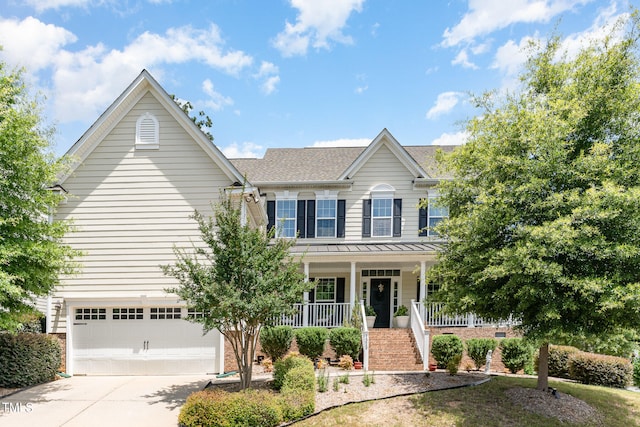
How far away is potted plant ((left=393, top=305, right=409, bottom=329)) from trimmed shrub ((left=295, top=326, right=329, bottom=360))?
3.92 meters

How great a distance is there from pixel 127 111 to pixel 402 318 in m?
12.3

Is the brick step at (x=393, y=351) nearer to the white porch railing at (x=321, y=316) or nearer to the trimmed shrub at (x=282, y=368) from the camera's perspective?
the white porch railing at (x=321, y=316)

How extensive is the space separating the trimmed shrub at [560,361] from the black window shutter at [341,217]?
350 inches

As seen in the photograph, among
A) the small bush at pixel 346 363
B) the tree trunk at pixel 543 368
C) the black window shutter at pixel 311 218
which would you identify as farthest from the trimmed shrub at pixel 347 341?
the black window shutter at pixel 311 218

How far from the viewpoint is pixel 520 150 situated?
8555mm

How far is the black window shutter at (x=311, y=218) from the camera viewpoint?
18031 millimetres

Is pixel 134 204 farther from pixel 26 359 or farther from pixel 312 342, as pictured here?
pixel 312 342

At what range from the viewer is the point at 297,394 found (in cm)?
850

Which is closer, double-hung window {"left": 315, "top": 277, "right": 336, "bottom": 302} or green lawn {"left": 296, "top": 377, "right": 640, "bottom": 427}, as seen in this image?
green lawn {"left": 296, "top": 377, "right": 640, "bottom": 427}

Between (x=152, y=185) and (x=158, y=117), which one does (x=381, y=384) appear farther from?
(x=158, y=117)

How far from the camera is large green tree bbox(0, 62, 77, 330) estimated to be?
28.9ft

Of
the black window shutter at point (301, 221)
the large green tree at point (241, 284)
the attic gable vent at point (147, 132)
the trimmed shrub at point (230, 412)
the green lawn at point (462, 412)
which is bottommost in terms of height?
the green lawn at point (462, 412)

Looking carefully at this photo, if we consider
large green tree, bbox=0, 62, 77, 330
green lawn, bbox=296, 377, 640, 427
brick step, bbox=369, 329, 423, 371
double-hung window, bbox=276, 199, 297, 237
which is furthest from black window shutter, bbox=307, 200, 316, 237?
large green tree, bbox=0, 62, 77, 330

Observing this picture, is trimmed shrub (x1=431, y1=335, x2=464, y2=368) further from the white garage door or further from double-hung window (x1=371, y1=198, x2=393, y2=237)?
the white garage door
